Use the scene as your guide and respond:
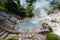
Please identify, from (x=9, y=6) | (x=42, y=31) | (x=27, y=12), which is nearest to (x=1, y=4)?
(x=9, y=6)

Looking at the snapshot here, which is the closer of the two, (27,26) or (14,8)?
(27,26)

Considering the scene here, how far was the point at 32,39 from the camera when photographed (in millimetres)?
6023

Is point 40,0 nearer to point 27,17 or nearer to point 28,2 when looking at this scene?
point 28,2

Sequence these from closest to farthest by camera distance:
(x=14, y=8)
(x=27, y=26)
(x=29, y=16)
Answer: (x=27, y=26)
(x=14, y=8)
(x=29, y=16)

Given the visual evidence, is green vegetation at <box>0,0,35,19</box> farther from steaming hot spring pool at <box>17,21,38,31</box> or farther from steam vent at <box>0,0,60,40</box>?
steaming hot spring pool at <box>17,21,38,31</box>

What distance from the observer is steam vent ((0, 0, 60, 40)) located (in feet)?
25.4

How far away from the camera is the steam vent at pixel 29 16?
25.4 ft

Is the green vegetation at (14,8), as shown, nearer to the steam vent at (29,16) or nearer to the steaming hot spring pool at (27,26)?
the steam vent at (29,16)

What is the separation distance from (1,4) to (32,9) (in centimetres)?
313

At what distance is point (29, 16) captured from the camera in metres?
11.8

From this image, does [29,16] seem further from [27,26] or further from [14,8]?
[27,26]

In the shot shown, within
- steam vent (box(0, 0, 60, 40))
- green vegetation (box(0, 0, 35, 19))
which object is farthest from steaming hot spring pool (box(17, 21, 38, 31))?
green vegetation (box(0, 0, 35, 19))

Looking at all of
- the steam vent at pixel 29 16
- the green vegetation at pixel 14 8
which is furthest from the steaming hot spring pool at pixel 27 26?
the green vegetation at pixel 14 8

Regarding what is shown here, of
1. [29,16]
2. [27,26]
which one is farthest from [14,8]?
[27,26]
